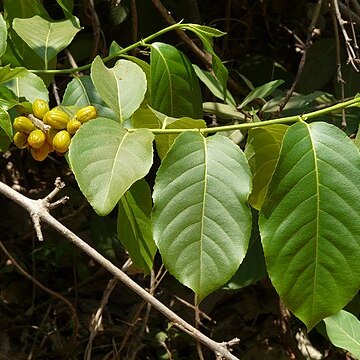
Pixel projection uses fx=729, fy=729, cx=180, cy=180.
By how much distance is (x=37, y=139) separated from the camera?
1.04 metres

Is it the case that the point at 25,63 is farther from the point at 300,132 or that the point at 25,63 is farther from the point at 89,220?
the point at 89,220

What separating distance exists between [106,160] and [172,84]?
497 mm

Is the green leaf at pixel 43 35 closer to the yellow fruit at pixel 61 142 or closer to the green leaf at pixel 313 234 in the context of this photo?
the yellow fruit at pixel 61 142

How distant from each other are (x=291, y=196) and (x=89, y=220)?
64.5 inches

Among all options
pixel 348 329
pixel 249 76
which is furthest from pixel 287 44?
pixel 348 329

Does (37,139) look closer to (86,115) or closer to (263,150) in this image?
(86,115)

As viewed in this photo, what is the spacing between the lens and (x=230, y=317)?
262 cm

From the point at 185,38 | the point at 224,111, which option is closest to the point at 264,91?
the point at 224,111

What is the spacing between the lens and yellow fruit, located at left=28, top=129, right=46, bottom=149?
1.04 metres

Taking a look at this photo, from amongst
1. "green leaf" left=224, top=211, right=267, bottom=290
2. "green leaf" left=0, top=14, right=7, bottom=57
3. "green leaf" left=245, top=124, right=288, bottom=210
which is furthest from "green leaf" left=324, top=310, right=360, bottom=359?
"green leaf" left=0, top=14, right=7, bottom=57

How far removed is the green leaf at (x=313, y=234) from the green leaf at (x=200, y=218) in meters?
0.04

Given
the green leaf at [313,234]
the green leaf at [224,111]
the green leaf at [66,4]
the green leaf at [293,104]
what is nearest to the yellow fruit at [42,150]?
the green leaf at [313,234]

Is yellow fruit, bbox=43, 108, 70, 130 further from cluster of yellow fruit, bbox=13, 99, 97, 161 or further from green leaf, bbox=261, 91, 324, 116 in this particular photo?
green leaf, bbox=261, 91, 324, 116

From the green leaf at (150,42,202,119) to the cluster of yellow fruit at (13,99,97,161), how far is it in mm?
318
